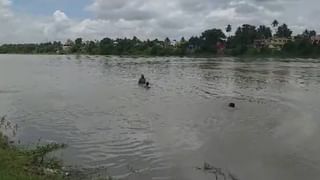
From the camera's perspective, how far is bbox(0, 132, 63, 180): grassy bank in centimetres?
1278

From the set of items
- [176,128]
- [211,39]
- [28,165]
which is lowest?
[176,128]

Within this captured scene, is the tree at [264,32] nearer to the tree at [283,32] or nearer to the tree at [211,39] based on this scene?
the tree at [283,32]

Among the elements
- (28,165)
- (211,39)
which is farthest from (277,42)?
(28,165)

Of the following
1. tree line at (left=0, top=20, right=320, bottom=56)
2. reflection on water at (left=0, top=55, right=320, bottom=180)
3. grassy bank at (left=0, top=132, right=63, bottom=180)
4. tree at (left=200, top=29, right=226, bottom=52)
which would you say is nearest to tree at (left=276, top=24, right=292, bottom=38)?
tree line at (left=0, top=20, right=320, bottom=56)

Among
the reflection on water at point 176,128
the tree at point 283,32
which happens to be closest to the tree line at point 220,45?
the tree at point 283,32

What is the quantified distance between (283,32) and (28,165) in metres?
182

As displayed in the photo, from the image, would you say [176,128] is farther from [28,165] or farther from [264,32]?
[264,32]

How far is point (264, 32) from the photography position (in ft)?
620

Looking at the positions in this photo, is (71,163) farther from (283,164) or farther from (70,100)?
(70,100)

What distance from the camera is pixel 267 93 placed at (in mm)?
44219

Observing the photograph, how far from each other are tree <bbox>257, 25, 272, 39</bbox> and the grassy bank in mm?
169866

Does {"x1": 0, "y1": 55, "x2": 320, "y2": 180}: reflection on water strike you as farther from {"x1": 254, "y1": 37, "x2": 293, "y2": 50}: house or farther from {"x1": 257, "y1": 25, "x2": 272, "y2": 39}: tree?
{"x1": 257, "y1": 25, "x2": 272, "y2": 39}: tree

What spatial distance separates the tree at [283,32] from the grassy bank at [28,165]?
6927 inches

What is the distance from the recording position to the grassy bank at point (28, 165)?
1278 cm
